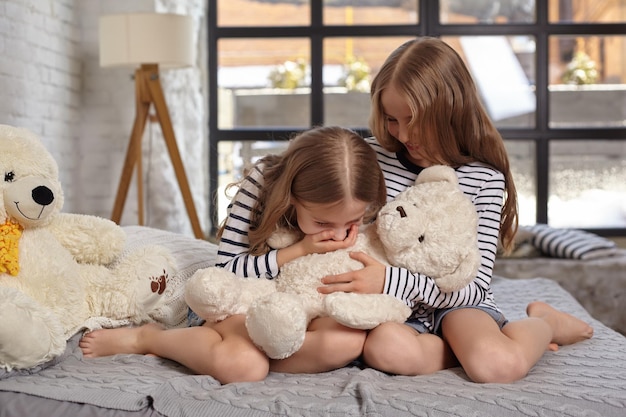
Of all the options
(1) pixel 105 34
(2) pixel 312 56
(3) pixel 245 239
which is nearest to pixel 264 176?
(3) pixel 245 239

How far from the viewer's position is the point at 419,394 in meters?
1.55

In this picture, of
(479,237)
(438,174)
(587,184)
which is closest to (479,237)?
(479,237)

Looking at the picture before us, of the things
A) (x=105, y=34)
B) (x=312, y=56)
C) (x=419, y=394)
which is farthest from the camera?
(x=312, y=56)

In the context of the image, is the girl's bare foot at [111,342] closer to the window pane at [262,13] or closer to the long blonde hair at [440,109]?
the long blonde hair at [440,109]

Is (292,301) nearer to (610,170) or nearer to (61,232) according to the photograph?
(61,232)

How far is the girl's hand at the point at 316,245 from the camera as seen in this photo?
181cm

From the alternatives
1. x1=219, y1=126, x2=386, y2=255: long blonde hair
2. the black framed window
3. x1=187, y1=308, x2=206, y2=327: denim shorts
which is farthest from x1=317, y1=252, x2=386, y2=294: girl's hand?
the black framed window

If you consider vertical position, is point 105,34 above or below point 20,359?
above

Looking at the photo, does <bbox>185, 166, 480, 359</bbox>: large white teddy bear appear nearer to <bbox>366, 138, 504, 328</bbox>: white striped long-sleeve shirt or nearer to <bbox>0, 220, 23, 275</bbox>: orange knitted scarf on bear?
<bbox>366, 138, 504, 328</bbox>: white striped long-sleeve shirt

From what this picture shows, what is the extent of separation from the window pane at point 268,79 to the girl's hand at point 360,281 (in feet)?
10.2

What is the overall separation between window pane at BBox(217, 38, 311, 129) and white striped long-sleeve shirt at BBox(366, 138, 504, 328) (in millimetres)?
2683

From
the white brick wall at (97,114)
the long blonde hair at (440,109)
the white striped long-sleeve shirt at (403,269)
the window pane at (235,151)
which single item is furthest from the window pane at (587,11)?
the white striped long-sleeve shirt at (403,269)

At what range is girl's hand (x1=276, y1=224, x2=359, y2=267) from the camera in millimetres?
1813

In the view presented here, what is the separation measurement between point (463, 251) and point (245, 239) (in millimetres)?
Result: 481
